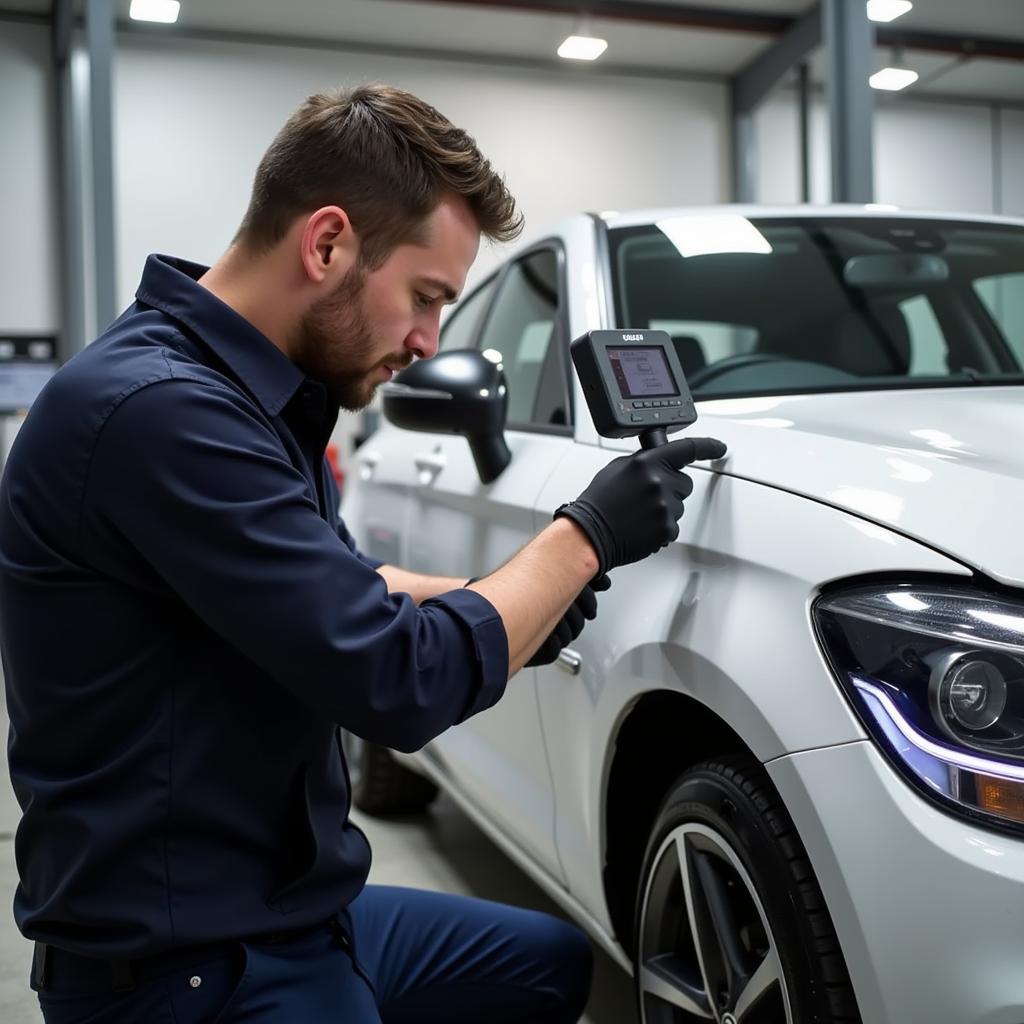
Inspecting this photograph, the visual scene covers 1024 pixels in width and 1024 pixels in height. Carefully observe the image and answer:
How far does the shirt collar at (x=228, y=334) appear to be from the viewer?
3.83 feet

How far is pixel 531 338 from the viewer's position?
7.61ft

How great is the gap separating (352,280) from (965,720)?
704 millimetres

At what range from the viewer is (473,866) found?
2.67m

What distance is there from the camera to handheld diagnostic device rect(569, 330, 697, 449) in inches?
50.8

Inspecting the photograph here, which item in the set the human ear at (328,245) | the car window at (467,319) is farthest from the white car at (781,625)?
the human ear at (328,245)

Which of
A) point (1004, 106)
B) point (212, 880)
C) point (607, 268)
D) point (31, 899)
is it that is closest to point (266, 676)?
point (212, 880)

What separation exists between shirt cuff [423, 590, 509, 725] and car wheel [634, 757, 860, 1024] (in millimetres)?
283

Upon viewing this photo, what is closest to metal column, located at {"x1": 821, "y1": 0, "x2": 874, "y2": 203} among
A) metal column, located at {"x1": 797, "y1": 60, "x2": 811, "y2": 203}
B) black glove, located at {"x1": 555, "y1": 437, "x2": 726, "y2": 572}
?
metal column, located at {"x1": 797, "y1": 60, "x2": 811, "y2": 203}

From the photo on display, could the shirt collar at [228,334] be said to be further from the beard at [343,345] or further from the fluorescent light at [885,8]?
the fluorescent light at [885,8]

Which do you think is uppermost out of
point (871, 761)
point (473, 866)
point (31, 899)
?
point (871, 761)

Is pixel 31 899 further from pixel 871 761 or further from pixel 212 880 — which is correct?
pixel 871 761

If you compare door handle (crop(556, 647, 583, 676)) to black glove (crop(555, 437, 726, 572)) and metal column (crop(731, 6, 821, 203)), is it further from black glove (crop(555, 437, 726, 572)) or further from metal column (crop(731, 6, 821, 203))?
metal column (crop(731, 6, 821, 203))

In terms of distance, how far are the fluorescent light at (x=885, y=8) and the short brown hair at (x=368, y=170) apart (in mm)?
4482

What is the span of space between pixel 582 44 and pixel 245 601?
23.6ft
